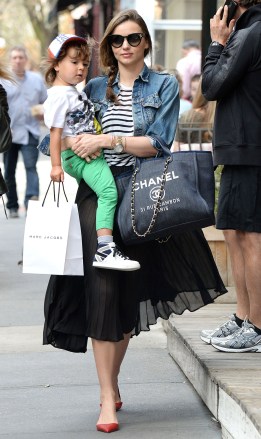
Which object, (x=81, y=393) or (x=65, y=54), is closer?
(x=65, y=54)

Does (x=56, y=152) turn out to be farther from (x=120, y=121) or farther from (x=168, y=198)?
(x=168, y=198)

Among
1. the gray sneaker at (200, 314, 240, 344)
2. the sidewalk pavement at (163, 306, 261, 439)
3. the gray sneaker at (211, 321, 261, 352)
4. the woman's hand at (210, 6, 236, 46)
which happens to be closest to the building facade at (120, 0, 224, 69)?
the sidewalk pavement at (163, 306, 261, 439)

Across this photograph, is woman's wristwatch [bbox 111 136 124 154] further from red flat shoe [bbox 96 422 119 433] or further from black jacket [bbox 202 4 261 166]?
red flat shoe [bbox 96 422 119 433]

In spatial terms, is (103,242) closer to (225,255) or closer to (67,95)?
(67,95)

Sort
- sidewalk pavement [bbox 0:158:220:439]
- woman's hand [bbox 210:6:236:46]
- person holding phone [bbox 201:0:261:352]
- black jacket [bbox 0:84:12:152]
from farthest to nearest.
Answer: black jacket [bbox 0:84:12:152] < woman's hand [bbox 210:6:236:46] < person holding phone [bbox 201:0:261:352] < sidewalk pavement [bbox 0:158:220:439]

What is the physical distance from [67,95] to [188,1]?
15502 millimetres

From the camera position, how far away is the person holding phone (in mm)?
5531

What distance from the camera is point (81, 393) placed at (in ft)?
20.0

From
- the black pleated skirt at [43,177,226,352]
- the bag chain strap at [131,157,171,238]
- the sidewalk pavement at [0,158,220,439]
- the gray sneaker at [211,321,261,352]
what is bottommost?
the sidewalk pavement at [0,158,220,439]

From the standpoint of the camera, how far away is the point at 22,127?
14750mm

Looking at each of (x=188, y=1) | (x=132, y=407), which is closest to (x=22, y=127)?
(x=188, y=1)

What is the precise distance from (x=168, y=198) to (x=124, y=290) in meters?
0.54

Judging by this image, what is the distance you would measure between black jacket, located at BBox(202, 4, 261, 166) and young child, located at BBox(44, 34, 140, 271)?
69cm

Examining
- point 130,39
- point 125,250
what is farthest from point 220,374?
point 130,39
